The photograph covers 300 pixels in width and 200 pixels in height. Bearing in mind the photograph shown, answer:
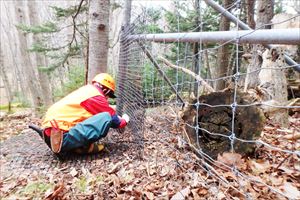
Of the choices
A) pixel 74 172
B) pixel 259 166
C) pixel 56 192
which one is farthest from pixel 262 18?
pixel 56 192

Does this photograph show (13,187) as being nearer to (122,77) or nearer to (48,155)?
(48,155)

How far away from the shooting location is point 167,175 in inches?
134

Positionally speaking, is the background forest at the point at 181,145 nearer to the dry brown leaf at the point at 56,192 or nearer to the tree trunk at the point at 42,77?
the dry brown leaf at the point at 56,192

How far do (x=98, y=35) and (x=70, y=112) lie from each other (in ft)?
5.83

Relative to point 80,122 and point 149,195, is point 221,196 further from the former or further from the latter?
point 80,122

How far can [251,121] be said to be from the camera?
3223 mm

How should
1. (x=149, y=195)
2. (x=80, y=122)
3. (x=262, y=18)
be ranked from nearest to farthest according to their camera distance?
(x=149, y=195), (x=80, y=122), (x=262, y=18)

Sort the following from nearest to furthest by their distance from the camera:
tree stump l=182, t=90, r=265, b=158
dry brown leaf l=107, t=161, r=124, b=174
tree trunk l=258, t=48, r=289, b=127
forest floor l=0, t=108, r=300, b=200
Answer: forest floor l=0, t=108, r=300, b=200 < tree stump l=182, t=90, r=265, b=158 < dry brown leaf l=107, t=161, r=124, b=174 < tree trunk l=258, t=48, r=289, b=127

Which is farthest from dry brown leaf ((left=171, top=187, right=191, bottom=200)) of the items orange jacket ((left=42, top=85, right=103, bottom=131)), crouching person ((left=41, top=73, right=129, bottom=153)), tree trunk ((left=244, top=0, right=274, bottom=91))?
tree trunk ((left=244, top=0, right=274, bottom=91))

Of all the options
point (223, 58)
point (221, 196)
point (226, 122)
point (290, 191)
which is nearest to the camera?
point (290, 191)

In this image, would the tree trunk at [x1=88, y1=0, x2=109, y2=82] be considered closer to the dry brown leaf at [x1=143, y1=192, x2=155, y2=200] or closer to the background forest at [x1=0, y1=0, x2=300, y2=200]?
the background forest at [x1=0, y1=0, x2=300, y2=200]

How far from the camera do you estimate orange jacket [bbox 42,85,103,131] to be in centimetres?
463

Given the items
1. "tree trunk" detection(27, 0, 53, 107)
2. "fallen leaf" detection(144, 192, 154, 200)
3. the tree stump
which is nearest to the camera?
"fallen leaf" detection(144, 192, 154, 200)

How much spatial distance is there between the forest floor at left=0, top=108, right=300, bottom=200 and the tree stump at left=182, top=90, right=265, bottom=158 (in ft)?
0.51
